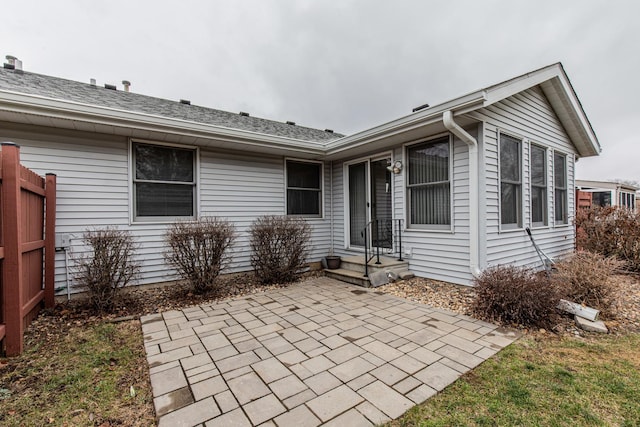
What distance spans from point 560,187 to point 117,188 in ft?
29.8

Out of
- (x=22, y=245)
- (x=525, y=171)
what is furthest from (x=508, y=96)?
(x=22, y=245)

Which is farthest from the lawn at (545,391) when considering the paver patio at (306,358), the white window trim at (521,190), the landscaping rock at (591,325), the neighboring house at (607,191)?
the neighboring house at (607,191)

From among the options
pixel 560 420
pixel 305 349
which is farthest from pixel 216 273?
pixel 560 420

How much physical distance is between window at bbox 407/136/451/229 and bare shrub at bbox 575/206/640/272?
11.6ft

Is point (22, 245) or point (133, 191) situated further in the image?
point (133, 191)

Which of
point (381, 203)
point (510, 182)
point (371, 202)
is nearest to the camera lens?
point (510, 182)

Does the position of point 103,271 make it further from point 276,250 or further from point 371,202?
point 371,202

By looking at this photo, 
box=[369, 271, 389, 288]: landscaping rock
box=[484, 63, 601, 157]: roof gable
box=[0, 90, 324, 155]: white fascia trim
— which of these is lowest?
box=[369, 271, 389, 288]: landscaping rock

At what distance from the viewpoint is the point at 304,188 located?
6715 mm

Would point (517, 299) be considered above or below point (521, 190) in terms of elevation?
below

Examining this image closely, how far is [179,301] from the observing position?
4207 mm

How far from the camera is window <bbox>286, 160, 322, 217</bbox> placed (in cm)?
652

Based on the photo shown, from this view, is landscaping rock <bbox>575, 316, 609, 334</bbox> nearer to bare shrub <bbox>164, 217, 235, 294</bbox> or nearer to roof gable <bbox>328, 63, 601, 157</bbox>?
roof gable <bbox>328, 63, 601, 157</bbox>

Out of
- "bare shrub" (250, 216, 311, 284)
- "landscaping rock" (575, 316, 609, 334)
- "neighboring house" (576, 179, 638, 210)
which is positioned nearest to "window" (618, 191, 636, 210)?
"neighboring house" (576, 179, 638, 210)
